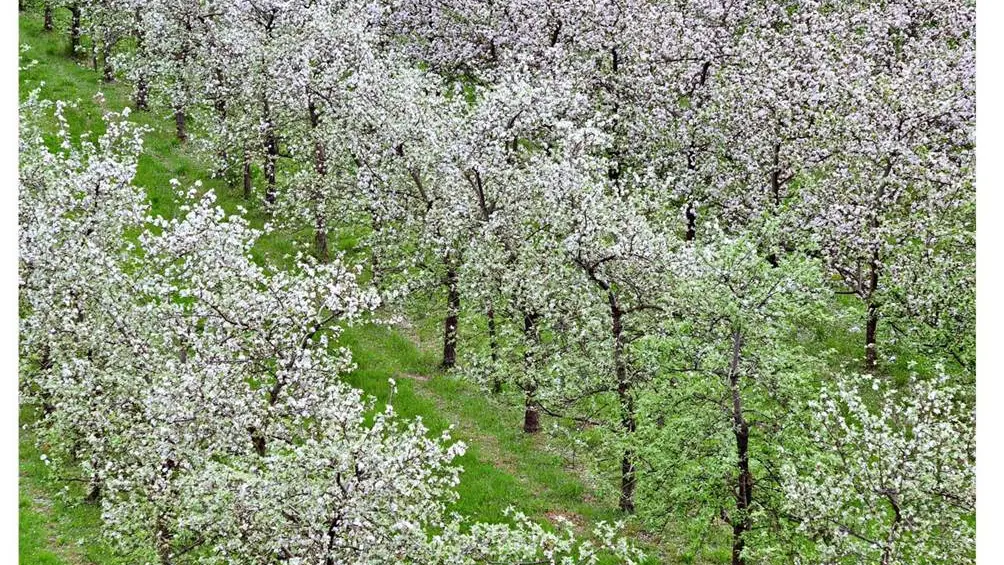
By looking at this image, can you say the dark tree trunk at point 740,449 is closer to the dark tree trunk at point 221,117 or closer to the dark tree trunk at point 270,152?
the dark tree trunk at point 270,152

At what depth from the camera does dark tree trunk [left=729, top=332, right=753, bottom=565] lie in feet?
81.4

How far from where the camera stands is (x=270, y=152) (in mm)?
47750

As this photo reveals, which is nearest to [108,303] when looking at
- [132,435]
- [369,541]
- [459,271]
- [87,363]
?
[87,363]

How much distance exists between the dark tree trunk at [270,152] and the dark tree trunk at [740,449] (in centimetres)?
2750

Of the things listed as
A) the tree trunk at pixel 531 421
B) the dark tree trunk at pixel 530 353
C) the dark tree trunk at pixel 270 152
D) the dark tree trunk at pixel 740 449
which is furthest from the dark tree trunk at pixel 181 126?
the dark tree trunk at pixel 740 449

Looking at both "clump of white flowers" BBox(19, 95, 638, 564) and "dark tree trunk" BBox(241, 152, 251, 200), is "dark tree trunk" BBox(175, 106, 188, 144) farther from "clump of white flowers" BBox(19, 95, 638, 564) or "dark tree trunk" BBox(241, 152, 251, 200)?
"clump of white flowers" BBox(19, 95, 638, 564)

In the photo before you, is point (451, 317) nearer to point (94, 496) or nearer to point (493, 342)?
point (493, 342)

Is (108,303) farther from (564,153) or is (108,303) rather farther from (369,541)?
(564,153)

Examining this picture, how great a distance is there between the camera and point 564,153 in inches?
1289

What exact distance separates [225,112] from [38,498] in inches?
1050

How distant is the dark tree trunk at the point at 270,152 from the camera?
150 ft

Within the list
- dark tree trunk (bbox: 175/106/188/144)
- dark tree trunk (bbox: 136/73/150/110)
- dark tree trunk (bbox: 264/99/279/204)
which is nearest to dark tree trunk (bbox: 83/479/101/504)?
dark tree trunk (bbox: 264/99/279/204)

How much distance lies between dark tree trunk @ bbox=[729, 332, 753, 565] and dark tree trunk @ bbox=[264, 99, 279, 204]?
1083 inches

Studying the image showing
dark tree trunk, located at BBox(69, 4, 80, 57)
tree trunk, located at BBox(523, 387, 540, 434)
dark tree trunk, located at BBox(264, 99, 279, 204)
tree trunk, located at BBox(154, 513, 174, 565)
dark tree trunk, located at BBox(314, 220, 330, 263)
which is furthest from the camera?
dark tree trunk, located at BBox(69, 4, 80, 57)
